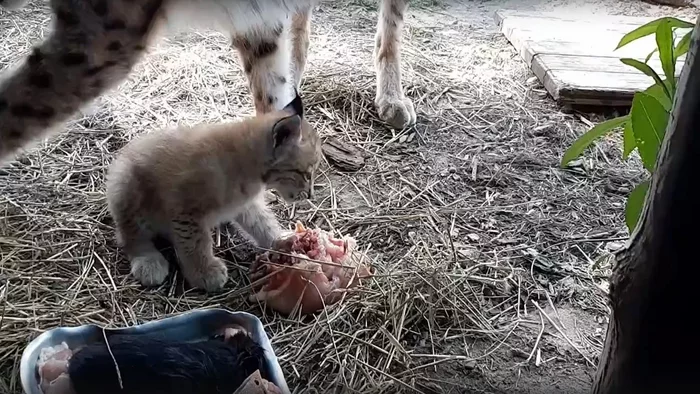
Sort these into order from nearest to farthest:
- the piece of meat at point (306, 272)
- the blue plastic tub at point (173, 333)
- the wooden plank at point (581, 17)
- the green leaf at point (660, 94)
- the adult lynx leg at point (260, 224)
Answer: the green leaf at point (660, 94) < the blue plastic tub at point (173, 333) < the piece of meat at point (306, 272) < the adult lynx leg at point (260, 224) < the wooden plank at point (581, 17)

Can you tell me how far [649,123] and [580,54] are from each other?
236cm

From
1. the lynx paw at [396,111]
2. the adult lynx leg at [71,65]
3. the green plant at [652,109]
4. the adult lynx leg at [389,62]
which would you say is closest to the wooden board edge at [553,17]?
the adult lynx leg at [389,62]

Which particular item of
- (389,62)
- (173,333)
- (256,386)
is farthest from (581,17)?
(256,386)

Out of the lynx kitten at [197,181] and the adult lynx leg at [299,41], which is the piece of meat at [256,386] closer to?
the lynx kitten at [197,181]

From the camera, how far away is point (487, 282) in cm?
219

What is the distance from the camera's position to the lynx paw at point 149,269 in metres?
2.12

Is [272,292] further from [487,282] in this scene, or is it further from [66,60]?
[66,60]

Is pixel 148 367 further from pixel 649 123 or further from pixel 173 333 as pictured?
pixel 649 123

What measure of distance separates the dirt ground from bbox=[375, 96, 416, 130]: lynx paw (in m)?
0.04

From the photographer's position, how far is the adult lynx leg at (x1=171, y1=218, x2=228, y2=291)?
210 centimetres

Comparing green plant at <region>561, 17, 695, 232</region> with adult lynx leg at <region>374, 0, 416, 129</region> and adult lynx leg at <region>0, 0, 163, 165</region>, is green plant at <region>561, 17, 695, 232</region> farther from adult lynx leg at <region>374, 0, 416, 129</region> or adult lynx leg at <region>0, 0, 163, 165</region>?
adult lynx leg at <region>374, 0, 416, 129</region>

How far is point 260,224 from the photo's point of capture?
2268 mm

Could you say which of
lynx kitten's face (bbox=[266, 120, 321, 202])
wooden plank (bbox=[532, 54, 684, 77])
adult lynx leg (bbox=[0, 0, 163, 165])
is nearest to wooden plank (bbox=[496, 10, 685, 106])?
wooden plank (bbox=[532, 54, 684, 77])

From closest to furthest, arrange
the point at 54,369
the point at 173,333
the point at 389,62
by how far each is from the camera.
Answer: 1. the point at 54,369
2. the point at 173,333
3. the point at 389,62
